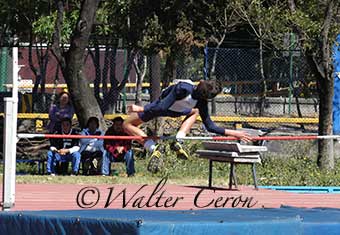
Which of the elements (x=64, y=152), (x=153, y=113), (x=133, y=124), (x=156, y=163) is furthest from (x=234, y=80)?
(x=153, y=113)

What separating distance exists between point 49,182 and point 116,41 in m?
9.21

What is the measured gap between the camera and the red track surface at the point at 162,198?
1206cm

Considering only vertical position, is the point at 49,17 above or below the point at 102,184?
Answer: above

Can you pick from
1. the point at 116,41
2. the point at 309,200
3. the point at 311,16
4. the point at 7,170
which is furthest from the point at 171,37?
the point at 7,170

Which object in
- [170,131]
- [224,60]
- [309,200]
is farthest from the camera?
[224,60]

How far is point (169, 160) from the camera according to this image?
17281mm

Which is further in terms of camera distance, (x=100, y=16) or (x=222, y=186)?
(x=100, y=16)

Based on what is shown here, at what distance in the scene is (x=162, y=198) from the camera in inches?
503

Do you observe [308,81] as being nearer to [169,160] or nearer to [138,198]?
[169,160]

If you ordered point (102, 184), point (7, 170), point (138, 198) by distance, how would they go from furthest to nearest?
point (102, 184) < point (138, 198) < point (7, 170)

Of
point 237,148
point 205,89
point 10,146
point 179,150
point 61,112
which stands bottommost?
point 179,150

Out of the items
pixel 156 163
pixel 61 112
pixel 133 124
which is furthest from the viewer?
pixel 61 112

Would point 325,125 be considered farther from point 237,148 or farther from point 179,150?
point 237,148

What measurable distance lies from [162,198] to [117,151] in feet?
11.7
